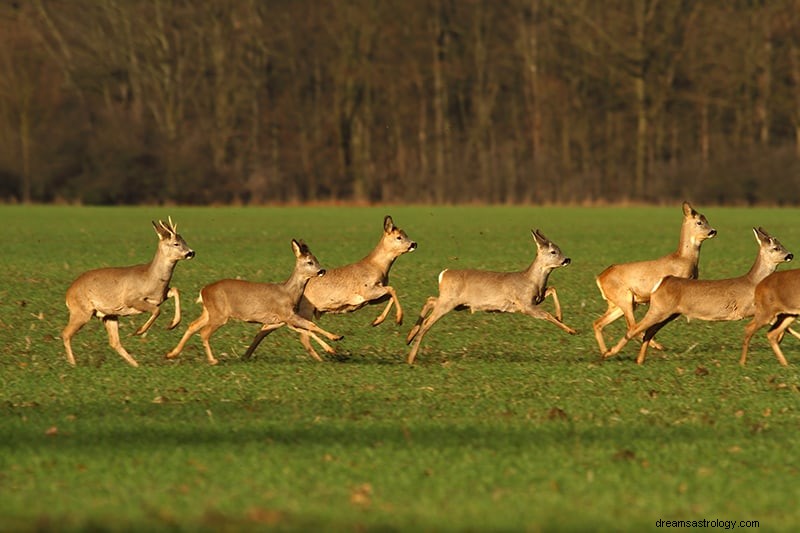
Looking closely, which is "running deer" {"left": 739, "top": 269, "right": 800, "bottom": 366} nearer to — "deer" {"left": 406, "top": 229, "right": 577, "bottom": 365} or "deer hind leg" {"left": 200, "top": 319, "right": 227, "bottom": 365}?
"deer" {"left": 406, "top": 229, "right": 577, "bottom": 365}

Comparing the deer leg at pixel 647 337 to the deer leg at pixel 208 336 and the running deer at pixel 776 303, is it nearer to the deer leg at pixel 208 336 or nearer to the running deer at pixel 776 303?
the running deer at pixel 776 303

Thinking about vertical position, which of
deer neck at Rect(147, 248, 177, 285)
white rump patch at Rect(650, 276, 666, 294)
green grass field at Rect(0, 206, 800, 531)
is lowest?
green grass field at Rect(0, 206, 800, 531)

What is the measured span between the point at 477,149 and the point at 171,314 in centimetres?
5538

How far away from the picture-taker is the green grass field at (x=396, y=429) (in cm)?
814

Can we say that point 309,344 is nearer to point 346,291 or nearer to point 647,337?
point 346,291

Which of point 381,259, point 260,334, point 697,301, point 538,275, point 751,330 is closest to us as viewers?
point 751,330

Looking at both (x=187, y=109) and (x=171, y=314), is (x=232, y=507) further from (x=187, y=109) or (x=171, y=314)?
(x=187, y=109)

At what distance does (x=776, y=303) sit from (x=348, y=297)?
4.45 meters

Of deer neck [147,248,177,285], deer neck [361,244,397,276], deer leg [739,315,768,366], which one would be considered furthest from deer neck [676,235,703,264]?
deer neck [147,248,177,285]

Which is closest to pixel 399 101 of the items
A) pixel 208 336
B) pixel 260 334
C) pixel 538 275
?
pixel 538 275

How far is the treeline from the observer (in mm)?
65062

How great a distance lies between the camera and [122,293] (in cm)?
Answer: 1457

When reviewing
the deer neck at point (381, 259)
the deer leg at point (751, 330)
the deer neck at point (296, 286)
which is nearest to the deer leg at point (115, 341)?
the deer neck at point (296, 286)

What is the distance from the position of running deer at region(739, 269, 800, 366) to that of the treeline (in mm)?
49285
